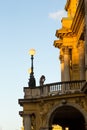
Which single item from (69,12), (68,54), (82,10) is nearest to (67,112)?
(82,10)

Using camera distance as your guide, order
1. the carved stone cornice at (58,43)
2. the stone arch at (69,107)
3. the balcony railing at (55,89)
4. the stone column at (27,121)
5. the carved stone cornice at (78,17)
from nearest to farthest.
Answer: the stone arch at (69,107), the balcony railing at (55,89), the stone column at (27,121), the carved stone cornice at (78,17), the carved stone cornice at (58,43)

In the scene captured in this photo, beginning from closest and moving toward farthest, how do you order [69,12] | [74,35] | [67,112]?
[67,112]
[74,35]
[69,12]

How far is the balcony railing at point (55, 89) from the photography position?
1672 inches

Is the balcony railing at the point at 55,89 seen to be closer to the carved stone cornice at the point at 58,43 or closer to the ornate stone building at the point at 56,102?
the ornate stone building at the point at 56,102

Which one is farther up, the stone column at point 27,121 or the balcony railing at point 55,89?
the balcony railing at point 55,89

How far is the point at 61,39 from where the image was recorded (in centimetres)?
5953

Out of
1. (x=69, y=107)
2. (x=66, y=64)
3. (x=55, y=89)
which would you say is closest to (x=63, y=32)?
(x=66, y=64)

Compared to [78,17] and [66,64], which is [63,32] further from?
[78,17]

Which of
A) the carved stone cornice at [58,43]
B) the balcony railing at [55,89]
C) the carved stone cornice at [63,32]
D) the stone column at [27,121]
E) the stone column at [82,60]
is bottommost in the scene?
the stone column at [27,121]

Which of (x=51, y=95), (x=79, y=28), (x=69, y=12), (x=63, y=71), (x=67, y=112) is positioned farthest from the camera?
(x=69, y=12)

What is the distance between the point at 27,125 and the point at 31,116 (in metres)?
0.89

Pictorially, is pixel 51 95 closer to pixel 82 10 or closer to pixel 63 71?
pixel 82 10

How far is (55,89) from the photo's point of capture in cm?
4309

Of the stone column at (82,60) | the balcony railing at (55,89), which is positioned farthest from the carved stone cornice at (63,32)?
the balcony railing at (55,89)
